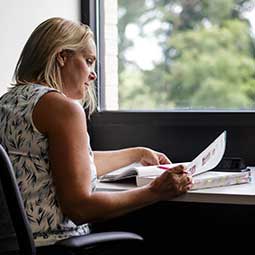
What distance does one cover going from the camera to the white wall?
2.23m

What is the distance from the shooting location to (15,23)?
2.29 meters

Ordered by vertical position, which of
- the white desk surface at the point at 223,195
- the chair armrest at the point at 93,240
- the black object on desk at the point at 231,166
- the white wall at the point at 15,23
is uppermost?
the white wall at the point at 15,23

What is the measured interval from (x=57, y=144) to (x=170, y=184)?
0.36m

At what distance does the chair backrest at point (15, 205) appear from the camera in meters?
1.32

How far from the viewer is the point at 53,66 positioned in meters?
1.65

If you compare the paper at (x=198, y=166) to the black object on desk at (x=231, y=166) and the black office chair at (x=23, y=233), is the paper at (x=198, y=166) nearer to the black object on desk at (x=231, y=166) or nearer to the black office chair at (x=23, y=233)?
the black object on desk at (x=231, y=166)

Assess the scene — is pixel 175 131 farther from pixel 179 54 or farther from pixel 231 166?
pixel 231 166

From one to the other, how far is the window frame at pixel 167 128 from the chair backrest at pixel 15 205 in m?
1.12

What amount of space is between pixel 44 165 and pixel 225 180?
58 cm

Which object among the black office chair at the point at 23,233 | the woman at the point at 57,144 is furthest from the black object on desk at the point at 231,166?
the black office chair at the point at 23,233

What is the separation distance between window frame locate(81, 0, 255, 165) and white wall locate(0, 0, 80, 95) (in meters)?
0.23

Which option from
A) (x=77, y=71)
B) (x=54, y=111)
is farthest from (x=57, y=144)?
(x=77, y=71)

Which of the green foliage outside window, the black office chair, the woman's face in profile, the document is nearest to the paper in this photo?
the document

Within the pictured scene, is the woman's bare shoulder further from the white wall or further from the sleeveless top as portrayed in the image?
the white wall
